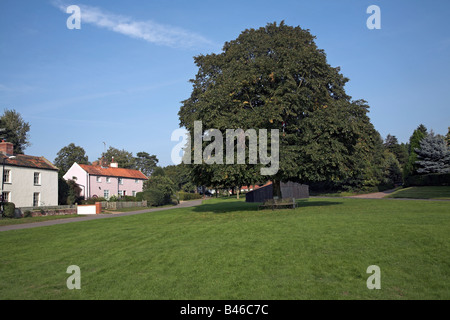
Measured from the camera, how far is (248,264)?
8.69 m

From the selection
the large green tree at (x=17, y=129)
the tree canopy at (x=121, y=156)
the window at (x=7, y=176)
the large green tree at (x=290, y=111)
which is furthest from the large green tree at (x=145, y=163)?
the large green tree at (x=290, y=111)

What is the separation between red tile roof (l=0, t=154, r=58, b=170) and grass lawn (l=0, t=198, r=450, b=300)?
26.9 meters

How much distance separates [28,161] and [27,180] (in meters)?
2.58

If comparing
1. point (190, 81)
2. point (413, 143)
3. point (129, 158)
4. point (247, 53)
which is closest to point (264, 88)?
point (247, 53)

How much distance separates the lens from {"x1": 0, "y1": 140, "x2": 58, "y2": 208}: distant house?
3562cm

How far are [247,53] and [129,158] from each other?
262ft

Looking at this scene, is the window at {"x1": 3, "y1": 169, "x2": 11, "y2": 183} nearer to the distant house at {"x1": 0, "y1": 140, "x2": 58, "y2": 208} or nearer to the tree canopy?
the distant house at {"x1": 0, "y1": 140, "x2": 58, "y2": 208}

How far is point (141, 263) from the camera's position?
9328 millimetres

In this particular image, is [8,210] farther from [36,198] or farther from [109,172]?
[109,172]

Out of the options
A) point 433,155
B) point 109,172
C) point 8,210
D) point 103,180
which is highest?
point 433,155

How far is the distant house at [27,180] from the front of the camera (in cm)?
3562

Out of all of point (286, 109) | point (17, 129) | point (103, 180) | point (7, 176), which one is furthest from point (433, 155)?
point (17, 129)

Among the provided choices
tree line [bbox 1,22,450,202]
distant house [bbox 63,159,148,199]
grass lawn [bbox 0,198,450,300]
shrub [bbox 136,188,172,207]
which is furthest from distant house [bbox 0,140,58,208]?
grass lawn [bbox 0,198,450,300]

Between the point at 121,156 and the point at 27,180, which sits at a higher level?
the point at 121,156
